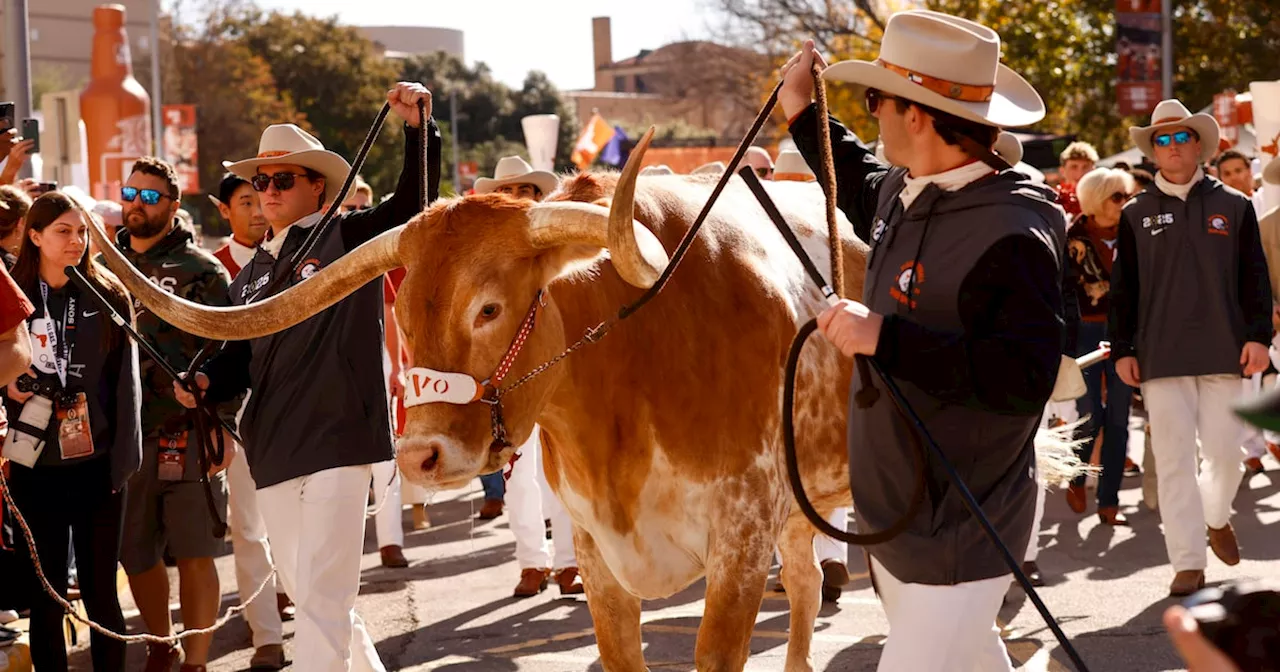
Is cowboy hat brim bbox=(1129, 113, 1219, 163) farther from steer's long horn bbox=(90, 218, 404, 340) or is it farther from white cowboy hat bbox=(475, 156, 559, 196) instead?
steer's long horn bbox=(90, 218, 404, 340)

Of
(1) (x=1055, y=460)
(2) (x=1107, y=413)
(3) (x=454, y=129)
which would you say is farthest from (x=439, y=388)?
(3) (x=454, y=129)

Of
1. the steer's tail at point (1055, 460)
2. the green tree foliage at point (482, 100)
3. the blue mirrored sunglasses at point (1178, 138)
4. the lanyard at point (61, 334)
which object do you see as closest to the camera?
the steer's tail at point (1055, 460)

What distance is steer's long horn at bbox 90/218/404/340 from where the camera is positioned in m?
4.89

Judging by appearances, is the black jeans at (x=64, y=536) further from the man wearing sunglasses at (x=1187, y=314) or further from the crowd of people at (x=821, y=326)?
the man wearing sunglasses at (x=1187, y=314)

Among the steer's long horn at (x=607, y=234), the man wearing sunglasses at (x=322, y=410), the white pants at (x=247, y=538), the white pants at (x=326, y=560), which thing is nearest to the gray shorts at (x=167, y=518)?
the white pants at (x=247, y=538)

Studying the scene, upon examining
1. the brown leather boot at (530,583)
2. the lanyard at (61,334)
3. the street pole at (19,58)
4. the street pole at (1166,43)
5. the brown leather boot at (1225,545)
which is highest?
the street pole at (1166,43)

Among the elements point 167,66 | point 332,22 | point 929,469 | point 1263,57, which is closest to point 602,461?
point 929,469

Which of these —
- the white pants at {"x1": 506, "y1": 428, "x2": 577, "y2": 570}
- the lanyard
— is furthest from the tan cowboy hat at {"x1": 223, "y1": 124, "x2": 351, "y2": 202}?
the white pants at {"x1": 506, "y1": 428, "x2": 577, "y2": 570}

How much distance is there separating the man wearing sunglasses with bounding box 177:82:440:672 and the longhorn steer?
2.29ft

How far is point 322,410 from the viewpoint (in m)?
5.63

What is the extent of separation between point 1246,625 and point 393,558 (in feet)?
26.4

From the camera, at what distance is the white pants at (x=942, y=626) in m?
3.68

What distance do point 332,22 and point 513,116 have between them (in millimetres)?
15302

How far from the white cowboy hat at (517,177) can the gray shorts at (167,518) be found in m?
2.84
